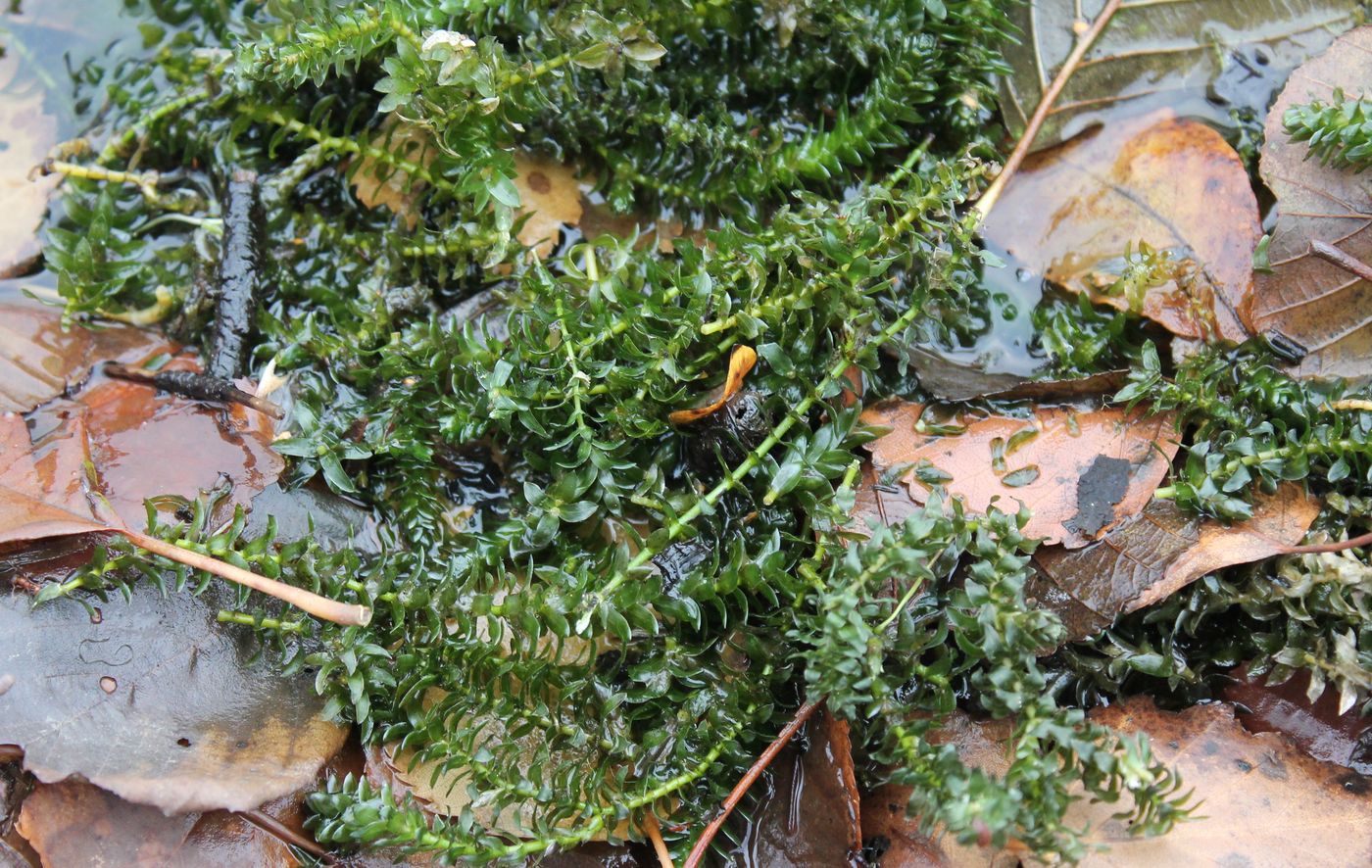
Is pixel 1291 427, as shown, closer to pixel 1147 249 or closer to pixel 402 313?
pixel 1147 249

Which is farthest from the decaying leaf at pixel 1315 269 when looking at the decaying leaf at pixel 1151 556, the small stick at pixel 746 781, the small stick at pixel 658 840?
the small stick at pixel 658 840

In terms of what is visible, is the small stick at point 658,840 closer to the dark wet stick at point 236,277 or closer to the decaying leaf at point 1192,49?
the dark wet stick at point 236,277

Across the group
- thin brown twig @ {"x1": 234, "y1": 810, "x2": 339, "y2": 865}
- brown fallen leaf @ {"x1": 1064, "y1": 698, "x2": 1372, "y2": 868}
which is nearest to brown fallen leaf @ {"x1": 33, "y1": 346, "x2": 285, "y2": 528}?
thin brown twig @ {"x1": 234, "y1": 810, "x2": 339, "y2": 865}

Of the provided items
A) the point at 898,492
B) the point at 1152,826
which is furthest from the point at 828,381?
the point at 1152,826

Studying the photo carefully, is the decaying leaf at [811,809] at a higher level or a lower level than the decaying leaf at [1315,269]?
lower

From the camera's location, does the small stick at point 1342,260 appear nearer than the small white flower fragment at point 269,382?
Yes
